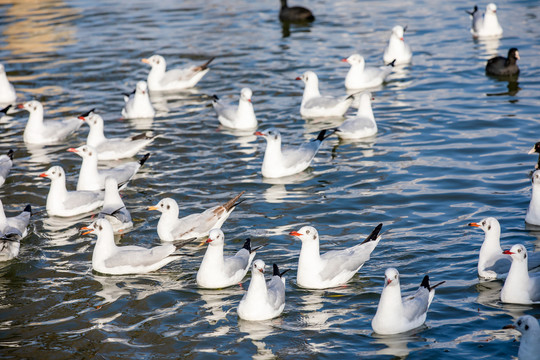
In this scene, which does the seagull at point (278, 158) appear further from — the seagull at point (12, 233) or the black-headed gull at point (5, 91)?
the black-headed gull at point (5, 91)

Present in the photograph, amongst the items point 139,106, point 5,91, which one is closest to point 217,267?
point 139,106

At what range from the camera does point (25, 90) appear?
20359 mm

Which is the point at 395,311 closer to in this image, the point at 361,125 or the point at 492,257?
the point at 492,257

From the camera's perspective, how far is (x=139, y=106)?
57.5 ft

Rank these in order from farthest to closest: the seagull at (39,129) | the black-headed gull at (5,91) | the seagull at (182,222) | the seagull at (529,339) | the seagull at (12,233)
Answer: the black-headed gull at (5,91) → the seagull at (39,129) → the seagull at (182,222) → the seagull at (12,233) → the seagull at (529,339)

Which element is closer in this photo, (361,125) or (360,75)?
(361,125)

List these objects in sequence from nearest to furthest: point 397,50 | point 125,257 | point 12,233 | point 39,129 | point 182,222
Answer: point 125,257
point 12,233
point 182,222
point 39,129
point 397,50

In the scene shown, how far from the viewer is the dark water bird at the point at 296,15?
25.6 meters

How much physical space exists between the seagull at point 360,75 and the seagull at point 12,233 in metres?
9.44

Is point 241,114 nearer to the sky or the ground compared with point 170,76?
nearer to the ground

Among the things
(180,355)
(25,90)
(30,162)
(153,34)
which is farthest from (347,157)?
(153,34)

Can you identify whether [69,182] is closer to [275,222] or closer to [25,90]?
[275,222]

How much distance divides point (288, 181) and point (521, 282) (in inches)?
228

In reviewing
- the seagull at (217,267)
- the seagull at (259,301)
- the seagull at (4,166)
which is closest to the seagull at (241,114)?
the seagull at (4,166)
